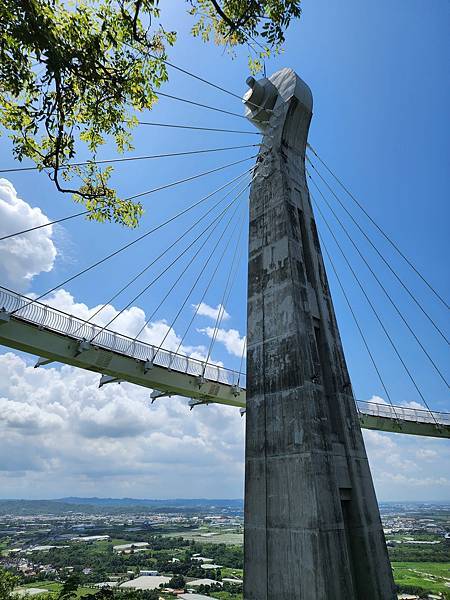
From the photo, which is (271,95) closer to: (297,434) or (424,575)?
(297,434)

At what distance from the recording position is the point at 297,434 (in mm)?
7074

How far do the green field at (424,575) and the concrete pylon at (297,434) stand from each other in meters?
38.4

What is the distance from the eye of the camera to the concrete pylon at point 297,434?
21.0 feet

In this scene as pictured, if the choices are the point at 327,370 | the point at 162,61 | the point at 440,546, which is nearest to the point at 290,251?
the point at 327,370

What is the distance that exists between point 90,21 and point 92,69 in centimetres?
66

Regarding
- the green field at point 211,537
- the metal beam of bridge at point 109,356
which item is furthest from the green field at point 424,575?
the metal beam of bridge at point 109,356

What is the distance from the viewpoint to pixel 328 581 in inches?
233

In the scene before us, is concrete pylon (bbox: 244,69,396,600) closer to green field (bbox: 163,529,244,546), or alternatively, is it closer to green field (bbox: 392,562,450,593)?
green field (bbox: 392,562,450,593)

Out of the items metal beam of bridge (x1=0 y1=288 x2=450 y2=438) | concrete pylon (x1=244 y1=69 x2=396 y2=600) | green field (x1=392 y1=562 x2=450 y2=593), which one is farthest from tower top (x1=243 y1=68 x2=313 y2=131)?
green field (x1=392 y1=562 x2=450 y2=593)

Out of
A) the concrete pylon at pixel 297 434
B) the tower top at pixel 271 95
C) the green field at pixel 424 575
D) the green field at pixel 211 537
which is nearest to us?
the concrete pylon at pixel 297 434

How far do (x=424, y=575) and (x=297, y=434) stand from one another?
50753mm

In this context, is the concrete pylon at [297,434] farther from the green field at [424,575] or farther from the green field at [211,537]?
the green field at [211,537]

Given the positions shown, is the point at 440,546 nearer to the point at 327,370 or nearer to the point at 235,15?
the point at 327,370

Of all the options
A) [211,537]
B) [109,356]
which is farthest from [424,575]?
[109,356]
